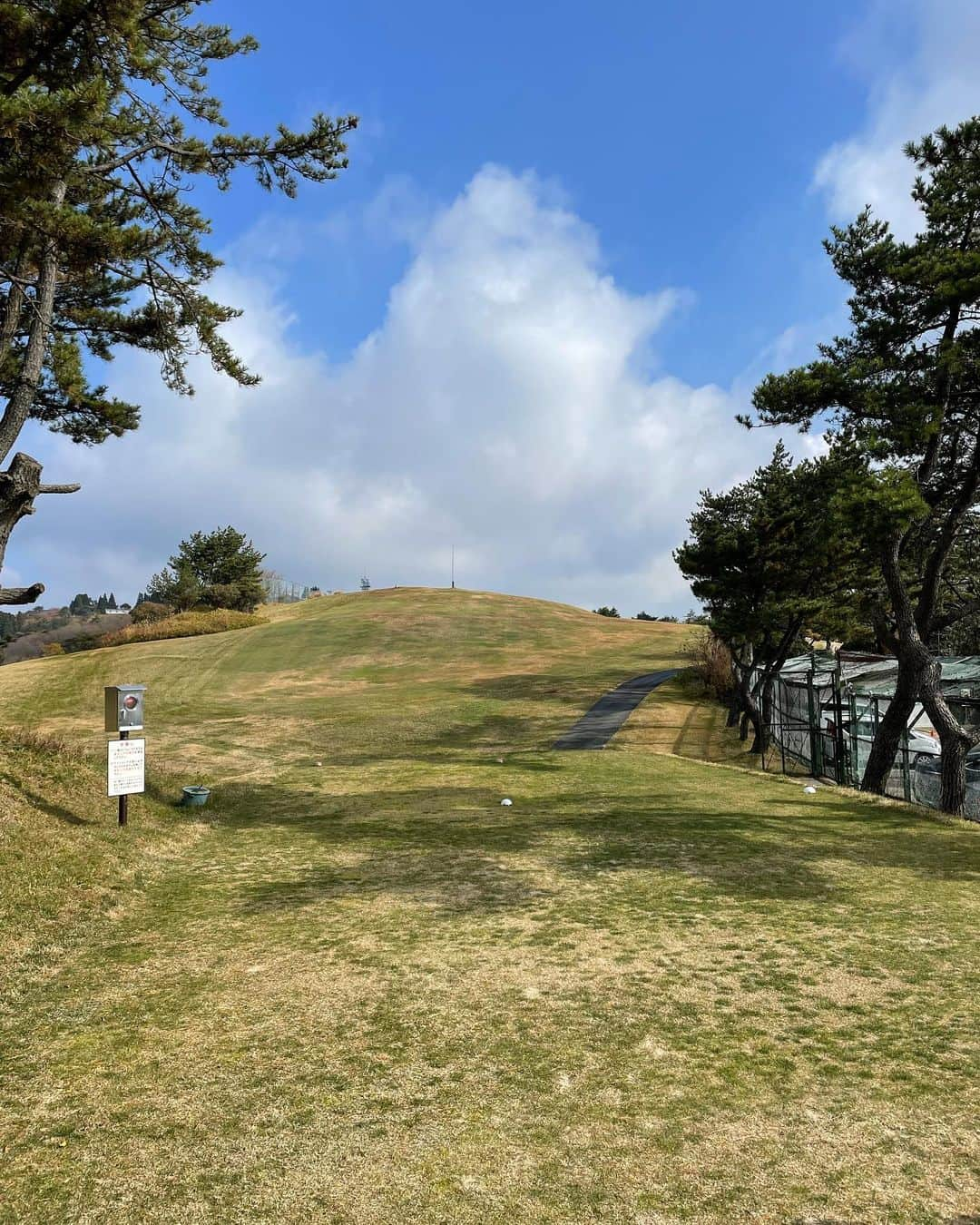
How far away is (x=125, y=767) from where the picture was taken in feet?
32.9

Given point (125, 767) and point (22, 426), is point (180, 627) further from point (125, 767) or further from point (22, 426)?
point (125, 767)

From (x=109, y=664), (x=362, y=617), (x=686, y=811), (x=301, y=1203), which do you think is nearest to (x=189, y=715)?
(x=109, y=664)

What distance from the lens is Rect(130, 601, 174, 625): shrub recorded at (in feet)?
208

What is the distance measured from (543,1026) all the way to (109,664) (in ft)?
145

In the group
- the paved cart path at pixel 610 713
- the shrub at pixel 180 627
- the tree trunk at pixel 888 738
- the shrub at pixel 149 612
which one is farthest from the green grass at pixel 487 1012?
the shrub at pixel 149 612

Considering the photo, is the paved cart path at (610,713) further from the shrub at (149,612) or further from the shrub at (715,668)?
the shrub at (149,612)

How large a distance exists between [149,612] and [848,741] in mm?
58927

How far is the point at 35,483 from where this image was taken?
10.3 metres

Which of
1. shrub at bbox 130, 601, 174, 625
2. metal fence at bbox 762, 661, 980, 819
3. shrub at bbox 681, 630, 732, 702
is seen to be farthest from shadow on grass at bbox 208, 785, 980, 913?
shrub at bbox 130, 601, 174, 625

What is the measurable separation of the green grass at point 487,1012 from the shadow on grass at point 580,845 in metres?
0.08

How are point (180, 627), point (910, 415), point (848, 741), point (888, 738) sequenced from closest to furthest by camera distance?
1. point (910, 415)
2. point (888, 738)
3. point (848, 741)
4. point (180, 627)

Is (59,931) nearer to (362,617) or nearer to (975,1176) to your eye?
(975,1176)

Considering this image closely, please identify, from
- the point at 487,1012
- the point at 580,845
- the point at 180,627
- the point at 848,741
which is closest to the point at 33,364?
the point at 580,845

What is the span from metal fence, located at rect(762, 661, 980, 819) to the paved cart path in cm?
573
